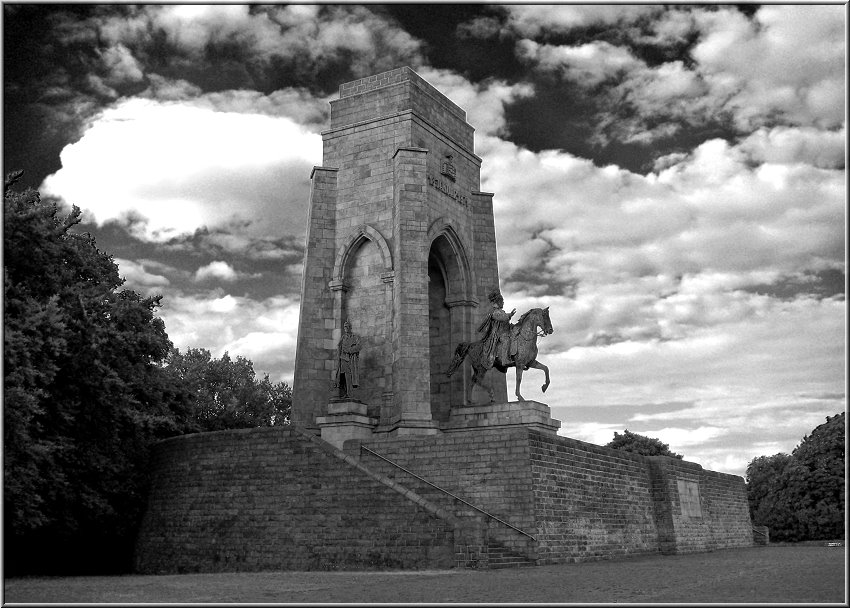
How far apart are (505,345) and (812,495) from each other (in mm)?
28367

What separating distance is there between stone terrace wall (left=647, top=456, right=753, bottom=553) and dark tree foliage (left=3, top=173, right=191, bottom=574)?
48.0 feet

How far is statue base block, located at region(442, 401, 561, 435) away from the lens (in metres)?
23.2

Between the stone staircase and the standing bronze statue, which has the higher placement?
the standing bronze statue

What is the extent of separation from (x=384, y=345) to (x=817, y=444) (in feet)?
100

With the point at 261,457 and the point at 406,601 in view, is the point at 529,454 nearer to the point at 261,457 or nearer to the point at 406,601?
the point at 261,457

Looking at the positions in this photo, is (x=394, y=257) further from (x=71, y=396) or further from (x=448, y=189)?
(x=71, y=396)

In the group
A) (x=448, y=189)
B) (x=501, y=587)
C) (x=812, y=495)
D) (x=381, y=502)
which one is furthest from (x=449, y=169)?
(x=812, y=495)

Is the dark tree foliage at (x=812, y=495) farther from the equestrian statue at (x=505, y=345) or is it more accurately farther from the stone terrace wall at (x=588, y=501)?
the equestrian statue at (x=505, y=345)

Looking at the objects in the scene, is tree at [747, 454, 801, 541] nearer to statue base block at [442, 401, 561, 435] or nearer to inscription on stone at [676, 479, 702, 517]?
inscription on stone at [676, 479, 702, 517]

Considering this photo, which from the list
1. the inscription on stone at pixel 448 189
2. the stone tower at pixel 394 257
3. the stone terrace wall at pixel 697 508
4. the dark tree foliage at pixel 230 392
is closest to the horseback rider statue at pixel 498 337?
the stone tower at pixel 394 257

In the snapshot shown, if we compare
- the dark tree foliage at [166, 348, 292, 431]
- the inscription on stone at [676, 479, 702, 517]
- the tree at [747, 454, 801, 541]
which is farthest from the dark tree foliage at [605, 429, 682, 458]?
the inscription on stone at [676, 479, 702, 517]

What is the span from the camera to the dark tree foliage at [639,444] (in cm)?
5725

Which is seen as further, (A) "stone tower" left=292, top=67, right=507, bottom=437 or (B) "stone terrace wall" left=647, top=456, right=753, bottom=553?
(A) "stone tower" left=292, top=67, right=507, bottom=437

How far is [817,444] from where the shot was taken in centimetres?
4656
